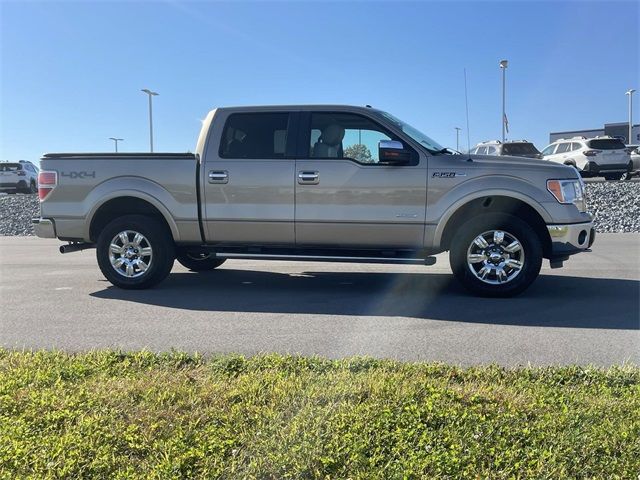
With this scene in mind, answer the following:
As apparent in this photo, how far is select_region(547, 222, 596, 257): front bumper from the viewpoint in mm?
6043

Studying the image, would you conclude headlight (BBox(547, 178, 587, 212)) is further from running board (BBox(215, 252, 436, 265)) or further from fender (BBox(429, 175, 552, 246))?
running board (BBox(215, 252, 436, 265))

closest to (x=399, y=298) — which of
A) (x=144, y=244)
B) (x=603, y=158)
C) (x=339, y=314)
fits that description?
(x=339, y=314)

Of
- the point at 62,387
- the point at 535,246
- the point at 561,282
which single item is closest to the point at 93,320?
the point at 62,387

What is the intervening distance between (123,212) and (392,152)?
137 inches

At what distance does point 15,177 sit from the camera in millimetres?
26625

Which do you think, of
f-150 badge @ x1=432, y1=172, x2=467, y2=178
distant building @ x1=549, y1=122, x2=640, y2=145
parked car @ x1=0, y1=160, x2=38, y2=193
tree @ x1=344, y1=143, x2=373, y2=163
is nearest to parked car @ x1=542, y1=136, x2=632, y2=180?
f-150 badge @ x1=432, y1=172, x2=467, y2=178

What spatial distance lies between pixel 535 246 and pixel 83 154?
554 cm

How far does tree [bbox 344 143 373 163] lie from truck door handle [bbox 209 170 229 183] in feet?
4.73

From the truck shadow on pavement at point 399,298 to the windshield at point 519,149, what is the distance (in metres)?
20.3

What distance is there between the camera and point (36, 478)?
8.27 feet

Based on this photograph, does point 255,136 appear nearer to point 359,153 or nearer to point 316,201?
point 316,201

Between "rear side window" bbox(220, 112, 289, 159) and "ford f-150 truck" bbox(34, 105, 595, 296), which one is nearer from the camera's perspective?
"ford f-150 truck" bbox(34, 105, 595, 296)

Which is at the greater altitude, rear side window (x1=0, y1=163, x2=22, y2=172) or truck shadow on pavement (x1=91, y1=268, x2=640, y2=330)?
rear side window (x1=0, y1=163, x2=22, y2=172)

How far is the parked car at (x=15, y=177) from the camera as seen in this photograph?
26578 millimetres
